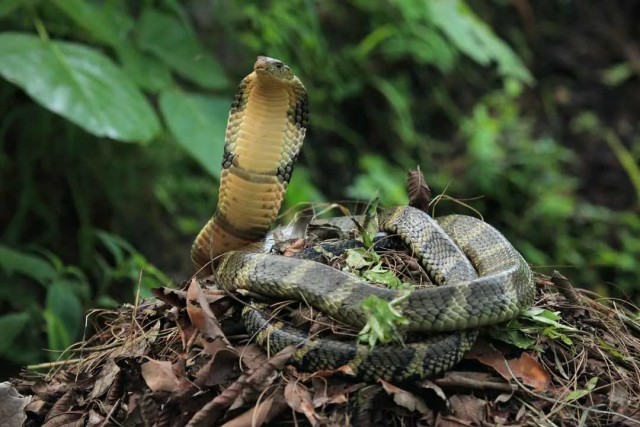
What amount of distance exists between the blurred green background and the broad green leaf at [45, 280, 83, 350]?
11 millimetres

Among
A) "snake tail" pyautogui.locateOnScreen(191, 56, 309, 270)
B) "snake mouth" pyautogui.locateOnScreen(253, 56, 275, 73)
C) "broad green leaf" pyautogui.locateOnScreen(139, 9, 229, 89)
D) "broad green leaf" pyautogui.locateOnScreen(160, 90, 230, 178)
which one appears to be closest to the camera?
"snake mouth" pyautogui.locateOnScreen(253, 56, 275, 73)

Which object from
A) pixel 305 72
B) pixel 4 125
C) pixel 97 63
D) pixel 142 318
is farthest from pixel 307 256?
pixel 305 72

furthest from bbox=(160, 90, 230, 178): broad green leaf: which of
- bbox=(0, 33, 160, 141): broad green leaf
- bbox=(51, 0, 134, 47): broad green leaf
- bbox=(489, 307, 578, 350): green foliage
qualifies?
bbox=(489, 307, 578, 350): green foliage

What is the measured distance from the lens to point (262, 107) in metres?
3.34

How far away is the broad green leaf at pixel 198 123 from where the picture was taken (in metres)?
4.93

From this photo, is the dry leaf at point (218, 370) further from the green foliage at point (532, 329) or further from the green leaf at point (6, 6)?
the green leaf at point (6, 6)

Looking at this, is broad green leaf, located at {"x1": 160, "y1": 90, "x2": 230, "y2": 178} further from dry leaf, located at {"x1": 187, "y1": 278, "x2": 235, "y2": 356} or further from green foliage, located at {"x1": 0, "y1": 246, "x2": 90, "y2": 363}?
dry leaf, located at {"x1": 187, "y1": 278, "x2": 235, "y2": 356}

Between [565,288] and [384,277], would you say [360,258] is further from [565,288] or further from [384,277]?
[565,288]

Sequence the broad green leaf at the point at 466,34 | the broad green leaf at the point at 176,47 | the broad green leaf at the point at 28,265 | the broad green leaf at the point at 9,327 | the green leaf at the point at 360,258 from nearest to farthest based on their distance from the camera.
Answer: the green leaf at the point at 360,258, the broad green leaf at the point at 9,327, the broad green leaf at the point at 28,265, the broad green leaf at the point at 176,47, the broad green leaf at the point at 466,34

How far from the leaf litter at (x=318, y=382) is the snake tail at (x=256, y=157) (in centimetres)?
41

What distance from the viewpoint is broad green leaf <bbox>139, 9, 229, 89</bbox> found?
5422mm

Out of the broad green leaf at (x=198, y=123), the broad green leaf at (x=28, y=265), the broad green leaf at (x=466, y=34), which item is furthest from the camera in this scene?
the broad green leaf at (x=466, y=34)

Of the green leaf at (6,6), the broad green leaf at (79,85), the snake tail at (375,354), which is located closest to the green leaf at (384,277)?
the snake tail at (375,354)

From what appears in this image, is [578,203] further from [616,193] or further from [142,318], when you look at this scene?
[142,318]
